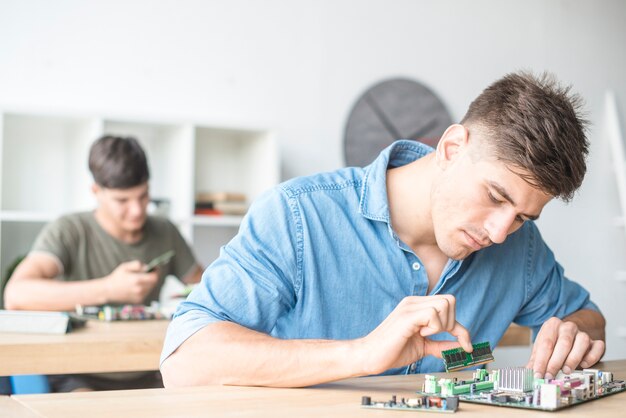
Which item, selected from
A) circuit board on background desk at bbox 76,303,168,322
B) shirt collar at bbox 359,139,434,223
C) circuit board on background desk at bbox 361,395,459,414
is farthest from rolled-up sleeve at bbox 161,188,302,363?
circuit board on background desk at bbox 76,303,168,322

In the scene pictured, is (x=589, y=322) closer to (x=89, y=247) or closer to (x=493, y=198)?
(x=493, y=198)

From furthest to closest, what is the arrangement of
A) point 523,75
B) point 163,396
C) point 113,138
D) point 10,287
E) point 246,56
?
point 246,56
point 113,138
point 10,287
point 523,75
point 163,396

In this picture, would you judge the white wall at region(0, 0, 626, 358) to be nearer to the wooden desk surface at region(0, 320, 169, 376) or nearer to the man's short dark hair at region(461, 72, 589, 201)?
the wooden desk surface at region(0, 320, 169, 376)

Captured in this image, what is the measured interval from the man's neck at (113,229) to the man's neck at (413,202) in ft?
5.64

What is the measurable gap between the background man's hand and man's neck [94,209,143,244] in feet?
6.66

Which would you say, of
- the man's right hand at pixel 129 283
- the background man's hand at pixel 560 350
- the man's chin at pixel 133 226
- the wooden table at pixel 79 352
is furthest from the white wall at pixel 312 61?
the background man's hand at pixel 560 350

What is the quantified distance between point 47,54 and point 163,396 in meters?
2.97

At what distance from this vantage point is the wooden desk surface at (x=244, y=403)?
1023 mm

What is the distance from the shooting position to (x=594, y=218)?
5238 mm

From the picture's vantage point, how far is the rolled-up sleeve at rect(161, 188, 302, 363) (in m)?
1.42

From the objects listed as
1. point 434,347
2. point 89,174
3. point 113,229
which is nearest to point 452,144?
point 434,347

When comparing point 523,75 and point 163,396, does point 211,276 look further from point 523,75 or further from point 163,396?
point 523,75

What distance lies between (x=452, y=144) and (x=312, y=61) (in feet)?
9.72

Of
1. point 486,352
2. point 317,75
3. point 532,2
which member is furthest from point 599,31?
point 486,352
